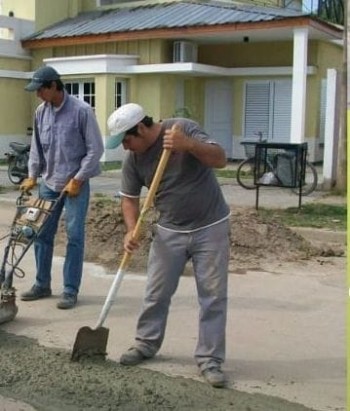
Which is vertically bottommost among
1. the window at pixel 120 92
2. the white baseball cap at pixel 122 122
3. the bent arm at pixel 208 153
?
the bent arm at pixel 208 153

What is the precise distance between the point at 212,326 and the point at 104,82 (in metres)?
15.8

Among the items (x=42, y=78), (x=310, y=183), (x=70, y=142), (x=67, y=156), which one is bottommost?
(x=310, y=183)

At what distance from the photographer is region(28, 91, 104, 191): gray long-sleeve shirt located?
608 centimetres

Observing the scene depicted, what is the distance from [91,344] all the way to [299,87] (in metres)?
13.7

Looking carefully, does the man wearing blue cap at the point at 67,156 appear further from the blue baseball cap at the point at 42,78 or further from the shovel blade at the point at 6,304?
the shovel blade at the point at 6,304

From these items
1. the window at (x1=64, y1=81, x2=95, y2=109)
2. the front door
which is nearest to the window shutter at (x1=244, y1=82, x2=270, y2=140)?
the front door

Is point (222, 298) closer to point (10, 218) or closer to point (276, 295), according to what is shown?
point (276, 295)

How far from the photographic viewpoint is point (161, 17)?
67.1 ft

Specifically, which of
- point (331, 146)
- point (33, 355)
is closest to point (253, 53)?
point (331, 146)

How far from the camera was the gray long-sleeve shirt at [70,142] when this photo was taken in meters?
6.08

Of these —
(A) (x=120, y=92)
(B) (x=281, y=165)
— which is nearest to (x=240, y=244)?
(B) (x=281, y=165)

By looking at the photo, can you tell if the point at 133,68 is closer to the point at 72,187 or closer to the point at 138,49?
the point at 138,49

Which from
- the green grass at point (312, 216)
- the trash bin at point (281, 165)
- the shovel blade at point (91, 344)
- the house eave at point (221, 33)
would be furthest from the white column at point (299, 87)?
the shovel blade at point (91, 344)

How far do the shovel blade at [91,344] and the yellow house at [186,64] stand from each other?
1425 centimetres
